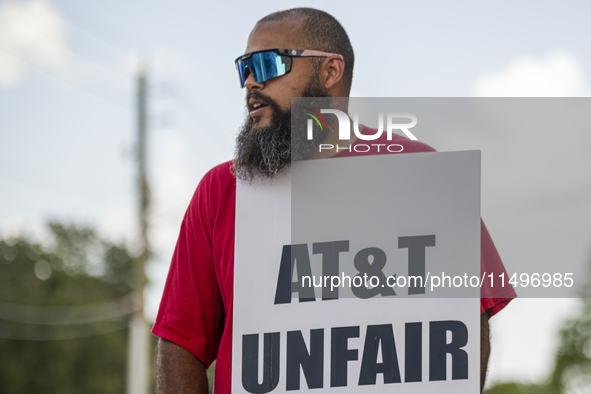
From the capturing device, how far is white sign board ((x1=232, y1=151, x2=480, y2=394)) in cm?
193

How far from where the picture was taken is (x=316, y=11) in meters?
2.36

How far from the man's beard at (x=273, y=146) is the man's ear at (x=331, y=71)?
31 mm

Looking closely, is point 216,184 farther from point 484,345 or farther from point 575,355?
point 575,355

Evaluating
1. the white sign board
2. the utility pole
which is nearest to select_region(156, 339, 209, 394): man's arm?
the white sign board

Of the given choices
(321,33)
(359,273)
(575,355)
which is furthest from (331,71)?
(575,355)

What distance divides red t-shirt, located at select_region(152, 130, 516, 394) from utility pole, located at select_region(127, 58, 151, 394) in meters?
9.42

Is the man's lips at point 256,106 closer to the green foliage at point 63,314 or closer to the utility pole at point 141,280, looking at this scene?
the utility pole at point 141,280

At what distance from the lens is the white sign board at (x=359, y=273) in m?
1.93

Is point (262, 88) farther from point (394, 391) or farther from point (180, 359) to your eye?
point (394, 391)

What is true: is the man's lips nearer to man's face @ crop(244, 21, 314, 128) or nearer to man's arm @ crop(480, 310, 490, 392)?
man's face @ crop(244, 21, 314, 128)

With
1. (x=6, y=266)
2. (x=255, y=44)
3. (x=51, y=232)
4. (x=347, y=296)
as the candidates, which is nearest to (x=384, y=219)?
(x=347, y=296)

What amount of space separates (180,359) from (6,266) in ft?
102

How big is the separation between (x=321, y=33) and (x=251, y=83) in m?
0.32

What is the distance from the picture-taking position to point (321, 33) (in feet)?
7.59
